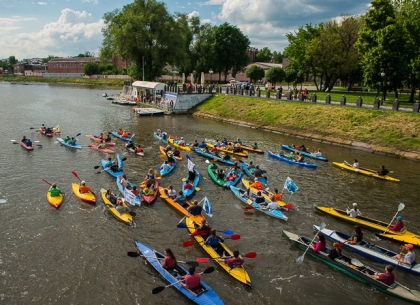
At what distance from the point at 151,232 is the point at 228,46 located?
79102 millimetres

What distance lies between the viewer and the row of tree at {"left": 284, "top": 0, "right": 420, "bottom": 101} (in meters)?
38.1

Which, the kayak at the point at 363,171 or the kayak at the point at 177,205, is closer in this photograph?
the kayak at the point at 177,205

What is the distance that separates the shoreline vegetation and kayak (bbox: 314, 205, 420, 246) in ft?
47.0

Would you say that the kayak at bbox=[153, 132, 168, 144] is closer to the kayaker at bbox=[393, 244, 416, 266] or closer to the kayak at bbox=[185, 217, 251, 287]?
the kayak at bbox=[185, 217, 251, 287]

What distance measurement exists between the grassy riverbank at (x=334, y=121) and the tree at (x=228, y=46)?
139ft

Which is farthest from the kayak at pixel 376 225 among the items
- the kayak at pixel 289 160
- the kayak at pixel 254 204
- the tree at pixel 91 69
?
the tree at pixel 91 69

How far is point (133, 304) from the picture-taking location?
1116 centimetres

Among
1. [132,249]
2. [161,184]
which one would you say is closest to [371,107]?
[161,184]

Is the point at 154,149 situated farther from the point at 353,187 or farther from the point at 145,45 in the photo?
the point at 145,45

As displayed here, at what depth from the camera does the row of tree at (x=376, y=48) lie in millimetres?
38125

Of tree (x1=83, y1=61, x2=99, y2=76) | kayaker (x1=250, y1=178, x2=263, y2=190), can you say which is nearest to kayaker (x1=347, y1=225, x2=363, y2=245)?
kayaker (x1=250, y1=178, x2=263, y2=190)

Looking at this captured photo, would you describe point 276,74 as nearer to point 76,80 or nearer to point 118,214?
point 118,214

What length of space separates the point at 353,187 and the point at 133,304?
16.5 metres

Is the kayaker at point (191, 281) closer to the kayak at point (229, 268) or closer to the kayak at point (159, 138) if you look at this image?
the kayak at point (229, 268)
